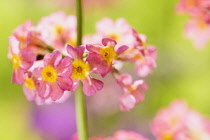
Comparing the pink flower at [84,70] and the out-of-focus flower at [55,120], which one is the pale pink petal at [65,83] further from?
the out-of-focus flower at [55,120]

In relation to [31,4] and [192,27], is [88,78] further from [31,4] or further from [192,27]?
[31,4]

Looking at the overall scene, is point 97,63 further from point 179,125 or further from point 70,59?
point 179,125

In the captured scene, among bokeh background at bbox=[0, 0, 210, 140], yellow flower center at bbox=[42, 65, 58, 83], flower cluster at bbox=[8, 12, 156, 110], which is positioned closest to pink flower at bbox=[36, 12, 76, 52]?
flower cluster at bbox=[8, 12, 156, 110]

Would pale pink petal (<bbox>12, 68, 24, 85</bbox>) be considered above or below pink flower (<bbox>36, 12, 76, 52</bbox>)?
below

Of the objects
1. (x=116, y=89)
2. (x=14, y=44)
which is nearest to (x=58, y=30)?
(x=14, y=44)

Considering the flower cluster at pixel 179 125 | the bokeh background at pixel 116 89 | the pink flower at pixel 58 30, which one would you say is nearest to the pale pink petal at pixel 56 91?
the pink flower at pixel 58 30

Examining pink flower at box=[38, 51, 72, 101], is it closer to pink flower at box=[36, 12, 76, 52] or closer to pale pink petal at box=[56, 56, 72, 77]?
pale pink petal at box=[56, 56, 72, 77]
